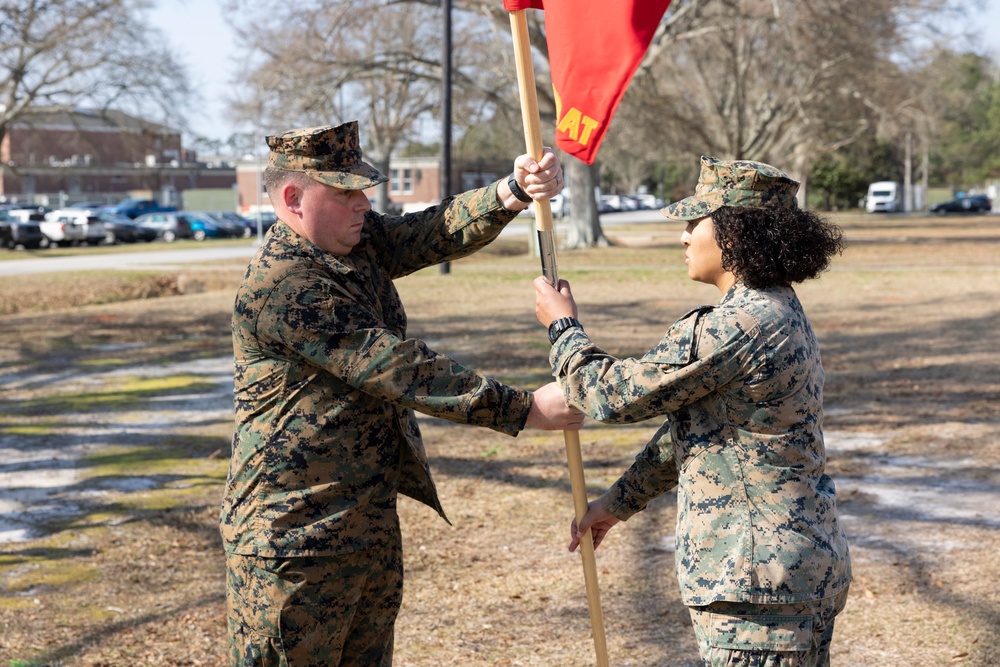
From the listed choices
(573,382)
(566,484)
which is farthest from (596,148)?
(566,484)

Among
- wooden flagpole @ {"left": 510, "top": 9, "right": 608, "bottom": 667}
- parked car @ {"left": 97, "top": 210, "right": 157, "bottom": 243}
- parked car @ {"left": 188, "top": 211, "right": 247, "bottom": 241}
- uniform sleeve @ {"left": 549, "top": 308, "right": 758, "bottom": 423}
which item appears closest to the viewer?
uniform sleeve @ {"left": 549, "top": 308, "right": 758, "bottom": 423}

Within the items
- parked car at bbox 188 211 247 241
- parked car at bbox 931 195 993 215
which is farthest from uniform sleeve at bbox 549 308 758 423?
parked car at bbox 931 195 993 215

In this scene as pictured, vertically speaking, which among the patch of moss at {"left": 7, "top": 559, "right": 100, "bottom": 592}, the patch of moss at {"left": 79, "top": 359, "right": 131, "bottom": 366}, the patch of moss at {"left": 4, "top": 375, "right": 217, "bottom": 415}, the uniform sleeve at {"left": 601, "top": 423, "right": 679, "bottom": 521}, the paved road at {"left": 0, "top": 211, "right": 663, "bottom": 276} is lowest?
the patch of moss at {"left": 7, "top": 559, "right": 100, "bottom": 592}

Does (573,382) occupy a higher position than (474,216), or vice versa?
(474,216)

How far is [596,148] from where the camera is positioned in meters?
3.66

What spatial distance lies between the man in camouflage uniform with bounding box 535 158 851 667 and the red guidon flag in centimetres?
71

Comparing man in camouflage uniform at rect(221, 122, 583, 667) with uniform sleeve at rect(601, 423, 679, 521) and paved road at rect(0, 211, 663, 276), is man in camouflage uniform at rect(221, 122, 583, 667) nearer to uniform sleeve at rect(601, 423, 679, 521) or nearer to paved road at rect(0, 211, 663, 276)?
uniform sleeve at rect(601, 423, 679, 521)

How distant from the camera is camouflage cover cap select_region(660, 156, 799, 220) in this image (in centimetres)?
285

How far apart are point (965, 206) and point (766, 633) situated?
250 ft

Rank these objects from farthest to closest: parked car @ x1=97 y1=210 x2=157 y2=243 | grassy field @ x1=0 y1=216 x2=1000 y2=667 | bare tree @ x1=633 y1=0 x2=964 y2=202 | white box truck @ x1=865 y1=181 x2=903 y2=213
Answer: white box truck @ x1=865 y1=181 x2=903 y2=213, parked car @ x1=97 y1=210 x2=157 y2=243, bare tree @ x1=633 y1=0 x2=964 y2=202, grassy field @ x1=0 y1=216 x2=1000 y2=667

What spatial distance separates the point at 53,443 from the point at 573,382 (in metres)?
7.12

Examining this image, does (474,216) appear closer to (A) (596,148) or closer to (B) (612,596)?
(A) (596,148)

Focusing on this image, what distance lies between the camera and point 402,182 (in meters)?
90.2

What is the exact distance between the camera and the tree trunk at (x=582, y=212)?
116ft
